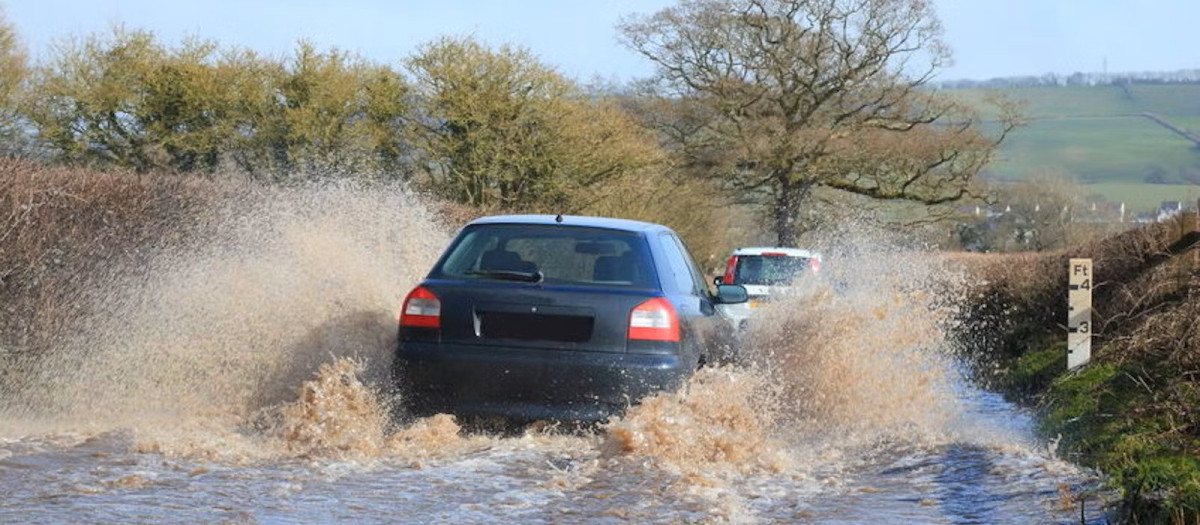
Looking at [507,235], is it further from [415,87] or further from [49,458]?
[415,87]

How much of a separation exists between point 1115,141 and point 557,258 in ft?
277

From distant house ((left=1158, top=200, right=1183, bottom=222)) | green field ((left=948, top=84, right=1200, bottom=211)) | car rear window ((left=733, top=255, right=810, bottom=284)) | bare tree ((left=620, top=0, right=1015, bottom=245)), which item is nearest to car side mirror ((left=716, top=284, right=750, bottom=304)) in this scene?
distant house ((left=1158, top=200, right=1183, bottom=222))

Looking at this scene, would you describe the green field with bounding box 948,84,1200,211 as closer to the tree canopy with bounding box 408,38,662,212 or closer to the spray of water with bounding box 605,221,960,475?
the tree canopy with bounding box 408,38,662,212

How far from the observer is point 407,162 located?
1205 inches

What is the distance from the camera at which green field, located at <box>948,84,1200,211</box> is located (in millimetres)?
75438

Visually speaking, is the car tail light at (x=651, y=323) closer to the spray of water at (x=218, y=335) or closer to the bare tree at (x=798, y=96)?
the spray of water at (x=218, y=335)

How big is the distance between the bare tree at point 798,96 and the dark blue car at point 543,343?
34.7 meters

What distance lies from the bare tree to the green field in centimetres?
2161

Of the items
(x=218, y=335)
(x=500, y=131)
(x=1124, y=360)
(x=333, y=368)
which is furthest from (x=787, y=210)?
(x=333, y=368)

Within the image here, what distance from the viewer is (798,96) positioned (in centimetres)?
4494

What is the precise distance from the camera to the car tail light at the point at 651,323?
9531 mm

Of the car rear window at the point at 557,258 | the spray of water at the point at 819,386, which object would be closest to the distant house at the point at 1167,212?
the spray of water at the point at 819,386

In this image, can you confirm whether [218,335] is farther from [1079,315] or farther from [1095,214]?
[1095,214]

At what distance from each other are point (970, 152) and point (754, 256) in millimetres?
24276
